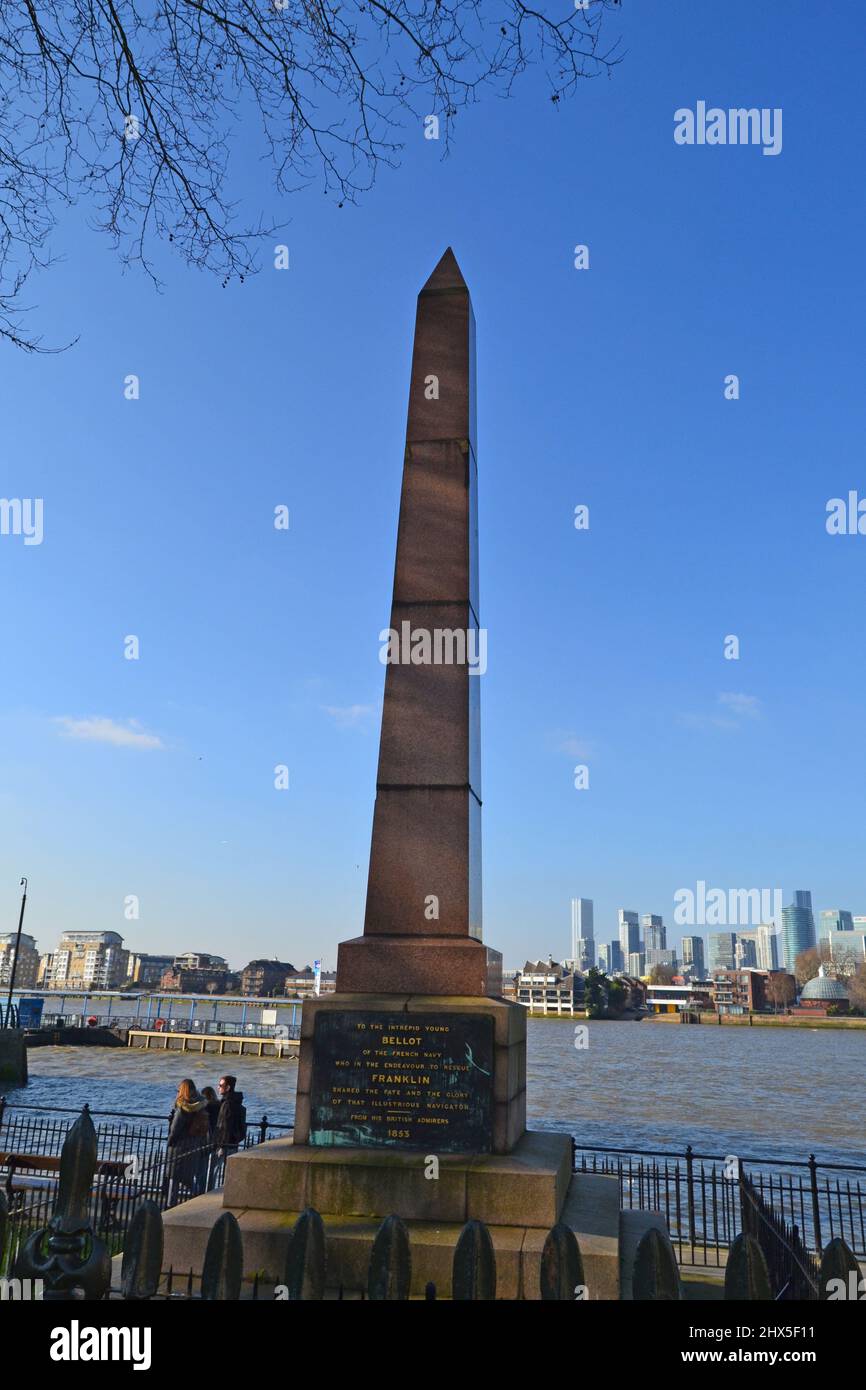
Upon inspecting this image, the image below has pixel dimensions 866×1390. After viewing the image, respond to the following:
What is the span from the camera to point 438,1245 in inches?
239

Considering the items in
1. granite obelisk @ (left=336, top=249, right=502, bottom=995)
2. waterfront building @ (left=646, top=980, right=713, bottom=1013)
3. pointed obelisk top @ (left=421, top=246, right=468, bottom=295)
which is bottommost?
waterfront building @ (left=646, top=980, right=713, bottom=1013)

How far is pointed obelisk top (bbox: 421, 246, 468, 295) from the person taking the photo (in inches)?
400

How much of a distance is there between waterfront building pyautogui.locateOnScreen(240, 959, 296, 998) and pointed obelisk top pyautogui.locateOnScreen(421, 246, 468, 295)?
560 ft

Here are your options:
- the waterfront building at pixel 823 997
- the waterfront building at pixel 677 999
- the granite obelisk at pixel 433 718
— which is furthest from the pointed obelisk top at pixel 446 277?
the waterfront building at pixel 677 999

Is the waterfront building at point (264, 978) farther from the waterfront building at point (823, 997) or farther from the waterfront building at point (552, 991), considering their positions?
the waterfront building at point (823, 997)

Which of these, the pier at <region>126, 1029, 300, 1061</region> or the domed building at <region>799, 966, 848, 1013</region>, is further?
the domed building at <region>799, 966, 848, 1013</region>

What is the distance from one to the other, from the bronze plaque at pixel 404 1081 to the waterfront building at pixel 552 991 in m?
151

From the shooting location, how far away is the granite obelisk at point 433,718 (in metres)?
7.87

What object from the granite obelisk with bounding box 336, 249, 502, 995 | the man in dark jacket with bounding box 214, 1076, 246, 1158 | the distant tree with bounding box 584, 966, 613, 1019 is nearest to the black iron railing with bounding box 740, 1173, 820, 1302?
the granite obelisk with bounding box 336, 249, 502, 995

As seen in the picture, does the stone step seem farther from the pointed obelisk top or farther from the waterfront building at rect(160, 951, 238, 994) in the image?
the waterfront building at rect(160, 951, 238, 994)

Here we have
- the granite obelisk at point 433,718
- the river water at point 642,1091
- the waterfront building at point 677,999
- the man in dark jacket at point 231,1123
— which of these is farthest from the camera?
the waterfront building at point 677,999

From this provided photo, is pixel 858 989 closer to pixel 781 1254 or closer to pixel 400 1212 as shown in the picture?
pixel 781 1254
